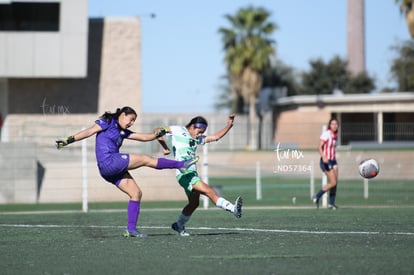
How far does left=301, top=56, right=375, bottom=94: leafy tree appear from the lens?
8006 cm

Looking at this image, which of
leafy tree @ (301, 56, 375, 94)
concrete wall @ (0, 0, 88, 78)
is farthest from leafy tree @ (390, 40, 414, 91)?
concrete wall @ (0, 0, 88, 78)

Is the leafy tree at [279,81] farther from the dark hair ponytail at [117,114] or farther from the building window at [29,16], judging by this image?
the dark hair ponytail at [117,114]

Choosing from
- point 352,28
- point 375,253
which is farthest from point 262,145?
point 352,28

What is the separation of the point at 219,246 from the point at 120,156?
2206 millimetres

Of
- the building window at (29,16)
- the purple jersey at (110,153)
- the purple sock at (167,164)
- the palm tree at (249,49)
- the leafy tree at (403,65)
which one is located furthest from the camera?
the leafy tree at (403,65)

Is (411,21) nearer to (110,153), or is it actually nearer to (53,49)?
(53,49)

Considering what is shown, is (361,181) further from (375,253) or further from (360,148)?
(375,253)

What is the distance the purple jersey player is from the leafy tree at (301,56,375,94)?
68392mm

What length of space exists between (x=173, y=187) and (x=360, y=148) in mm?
6030

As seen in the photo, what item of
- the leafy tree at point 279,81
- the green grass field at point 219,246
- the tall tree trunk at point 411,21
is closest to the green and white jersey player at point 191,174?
the green grass field at point 219,246

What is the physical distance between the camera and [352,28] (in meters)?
77.1

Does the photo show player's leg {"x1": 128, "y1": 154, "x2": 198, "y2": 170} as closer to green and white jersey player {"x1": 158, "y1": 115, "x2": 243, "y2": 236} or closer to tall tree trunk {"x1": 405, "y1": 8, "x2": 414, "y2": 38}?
green and white jersey player {"x1": 158, "y1": 115, "x2": 243, "y2": 236}

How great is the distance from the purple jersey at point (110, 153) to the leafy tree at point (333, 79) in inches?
2697

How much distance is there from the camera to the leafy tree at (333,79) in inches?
3152
